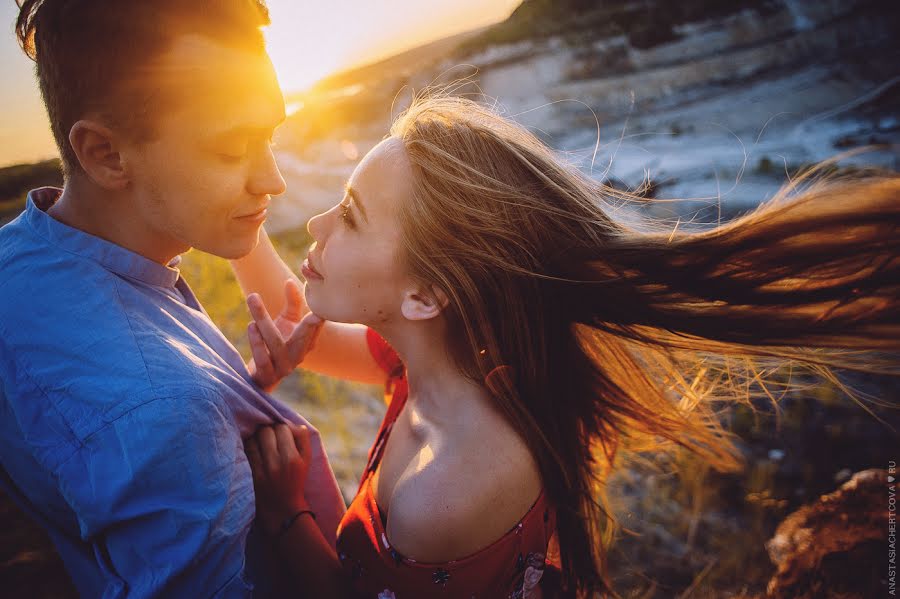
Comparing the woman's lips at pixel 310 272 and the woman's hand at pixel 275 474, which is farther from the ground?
the woman's lips at pixel 310 272

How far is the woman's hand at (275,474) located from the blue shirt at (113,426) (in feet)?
0.81

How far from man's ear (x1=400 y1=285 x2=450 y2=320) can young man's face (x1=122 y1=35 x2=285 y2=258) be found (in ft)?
1.78

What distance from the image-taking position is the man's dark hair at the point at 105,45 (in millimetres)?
1466

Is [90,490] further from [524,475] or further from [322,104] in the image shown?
[322,104]

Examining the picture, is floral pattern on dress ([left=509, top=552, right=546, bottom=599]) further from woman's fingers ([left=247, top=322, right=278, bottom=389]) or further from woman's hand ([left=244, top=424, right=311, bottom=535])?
woman's fingers ([left=247, top=322, right=278, bottom=389])

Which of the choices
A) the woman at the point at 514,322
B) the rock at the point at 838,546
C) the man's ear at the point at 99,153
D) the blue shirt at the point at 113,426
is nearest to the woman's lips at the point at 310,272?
the woman at the point at 514,322

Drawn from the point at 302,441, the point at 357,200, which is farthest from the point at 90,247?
the point at 302,441

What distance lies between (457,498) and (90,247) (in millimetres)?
1174

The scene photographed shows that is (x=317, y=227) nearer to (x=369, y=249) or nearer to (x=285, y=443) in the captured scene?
(x=369, y=249)

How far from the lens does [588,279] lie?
168 centimetres

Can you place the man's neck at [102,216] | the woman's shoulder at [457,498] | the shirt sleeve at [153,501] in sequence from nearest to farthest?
the shirt sleeve at [153,501]
the woman's shoulder at [457,498]
the man's neck at [102,216]

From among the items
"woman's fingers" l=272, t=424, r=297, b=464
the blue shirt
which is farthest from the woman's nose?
"woman's fingers" l=272, t=424, r=297, b=464

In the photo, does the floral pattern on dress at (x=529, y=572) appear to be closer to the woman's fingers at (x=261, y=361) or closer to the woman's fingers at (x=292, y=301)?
the woman's fingers at (x=261, y=361)

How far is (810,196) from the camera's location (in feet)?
4.85
